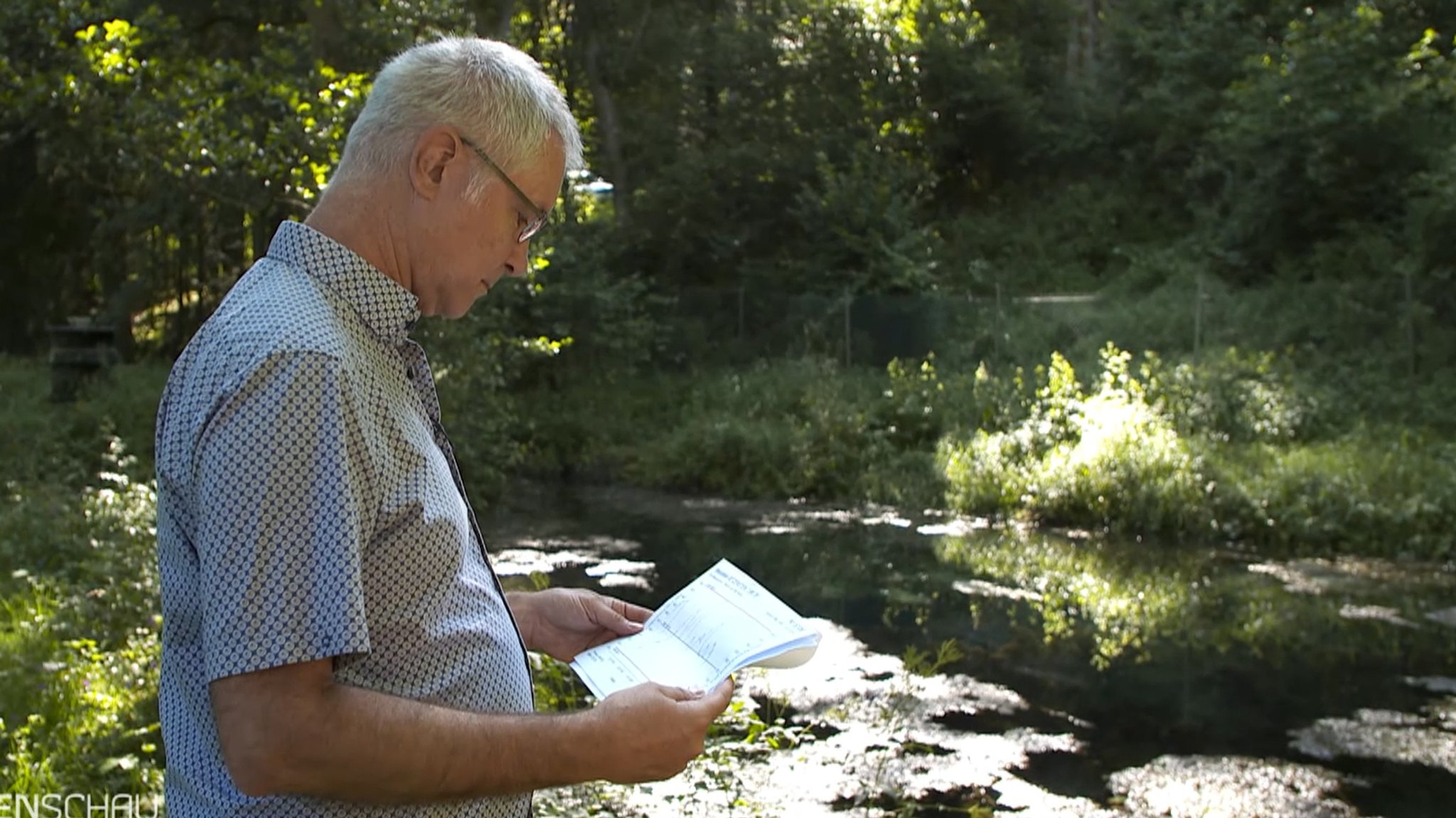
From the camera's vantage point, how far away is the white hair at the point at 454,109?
5.41 ft

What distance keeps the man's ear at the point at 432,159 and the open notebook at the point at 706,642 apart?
66 centimetres

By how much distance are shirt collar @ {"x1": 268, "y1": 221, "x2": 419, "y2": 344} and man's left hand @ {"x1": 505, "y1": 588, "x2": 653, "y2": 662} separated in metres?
0.67

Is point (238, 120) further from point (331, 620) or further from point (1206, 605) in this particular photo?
point (331, 620)

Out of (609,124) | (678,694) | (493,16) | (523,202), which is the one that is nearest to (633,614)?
(678,694)

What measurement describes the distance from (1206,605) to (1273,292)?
28.3ft

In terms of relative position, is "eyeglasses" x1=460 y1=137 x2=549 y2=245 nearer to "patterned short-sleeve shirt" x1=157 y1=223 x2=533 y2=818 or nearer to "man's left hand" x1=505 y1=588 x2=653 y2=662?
"patterned short-sleeve shirt" x1=157 y1=223 x2=533 y2=818

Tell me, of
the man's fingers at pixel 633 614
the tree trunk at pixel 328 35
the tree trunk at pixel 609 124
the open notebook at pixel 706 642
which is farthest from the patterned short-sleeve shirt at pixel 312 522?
the tree trunk at pixel 609 124

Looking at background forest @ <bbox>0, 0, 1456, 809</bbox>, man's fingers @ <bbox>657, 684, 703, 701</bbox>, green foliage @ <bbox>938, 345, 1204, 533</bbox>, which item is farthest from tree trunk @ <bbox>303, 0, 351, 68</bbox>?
man's fingers @ <bbox>657, 684, 703, 701</bbox>

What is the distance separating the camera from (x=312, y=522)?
142 cm

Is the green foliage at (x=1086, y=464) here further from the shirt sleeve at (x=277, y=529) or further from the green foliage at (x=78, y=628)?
the shirt sleeve at (x=277, y=529)

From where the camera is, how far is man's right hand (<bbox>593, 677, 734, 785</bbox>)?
160 centimetres

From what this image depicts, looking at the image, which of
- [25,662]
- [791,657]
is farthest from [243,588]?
[25,662]

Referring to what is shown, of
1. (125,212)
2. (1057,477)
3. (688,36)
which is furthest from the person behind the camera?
(688,36)

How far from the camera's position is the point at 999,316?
17.2 metres
